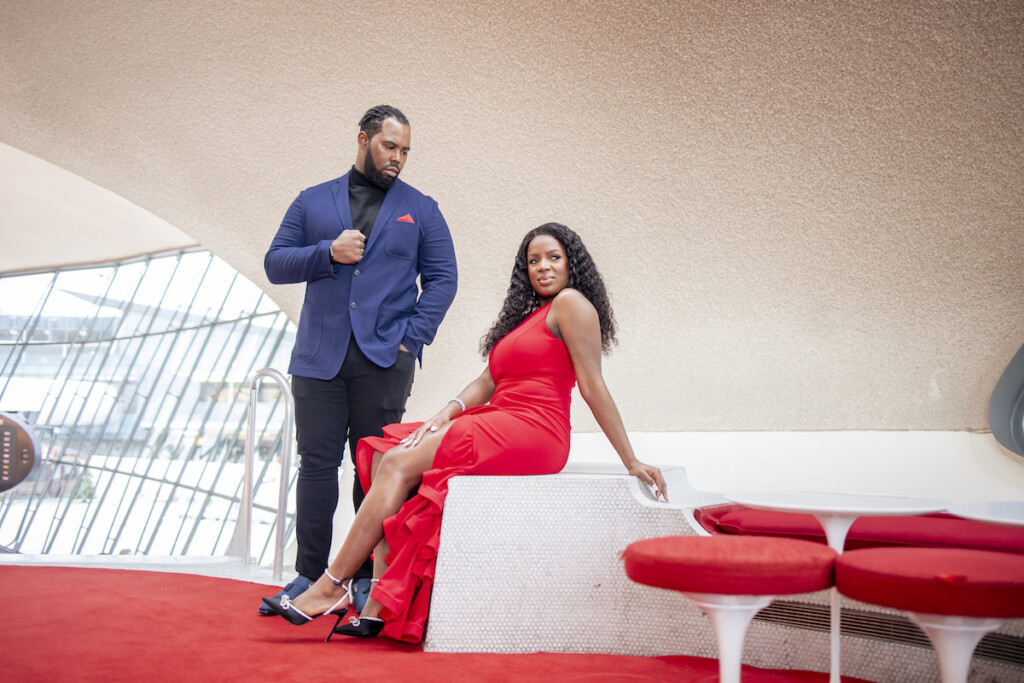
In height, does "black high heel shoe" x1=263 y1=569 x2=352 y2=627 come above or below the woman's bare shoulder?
below

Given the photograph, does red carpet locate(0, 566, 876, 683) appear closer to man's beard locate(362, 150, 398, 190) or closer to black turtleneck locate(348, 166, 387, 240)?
black turtleneck locate(348, 166, 387, 240)

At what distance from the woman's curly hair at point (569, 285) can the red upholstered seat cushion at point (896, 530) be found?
40.0 inches

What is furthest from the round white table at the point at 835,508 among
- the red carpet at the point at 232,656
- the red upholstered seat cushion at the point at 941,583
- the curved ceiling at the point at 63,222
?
the curved ceiling at the point at 63,222

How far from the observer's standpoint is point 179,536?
521 inches

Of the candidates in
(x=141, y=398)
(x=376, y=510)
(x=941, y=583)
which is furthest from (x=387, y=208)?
(x=141, y=398)

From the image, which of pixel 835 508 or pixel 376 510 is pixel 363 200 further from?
pixel 835 508

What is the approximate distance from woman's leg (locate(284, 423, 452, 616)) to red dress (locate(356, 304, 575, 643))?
Result: 1.5 inches

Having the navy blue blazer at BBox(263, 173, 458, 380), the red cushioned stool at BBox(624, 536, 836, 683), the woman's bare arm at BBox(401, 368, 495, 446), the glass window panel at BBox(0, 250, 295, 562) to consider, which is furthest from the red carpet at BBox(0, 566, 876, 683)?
the glass window panel at BBox(0, 250, 295, 562)

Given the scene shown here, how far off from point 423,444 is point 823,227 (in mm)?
2840

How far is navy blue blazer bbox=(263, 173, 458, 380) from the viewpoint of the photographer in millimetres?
2738

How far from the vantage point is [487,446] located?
2396 mm

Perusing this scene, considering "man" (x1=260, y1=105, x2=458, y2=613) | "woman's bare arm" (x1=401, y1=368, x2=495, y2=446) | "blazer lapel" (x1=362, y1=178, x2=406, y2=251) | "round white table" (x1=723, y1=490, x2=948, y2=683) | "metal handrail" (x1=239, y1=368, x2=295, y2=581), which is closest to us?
"round white table" (x1=723, y1=490, x2=948, y2=683)

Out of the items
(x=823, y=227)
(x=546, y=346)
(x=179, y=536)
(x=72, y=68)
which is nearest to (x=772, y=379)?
(x=823, y=227)

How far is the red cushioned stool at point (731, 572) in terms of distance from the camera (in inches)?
52.8
